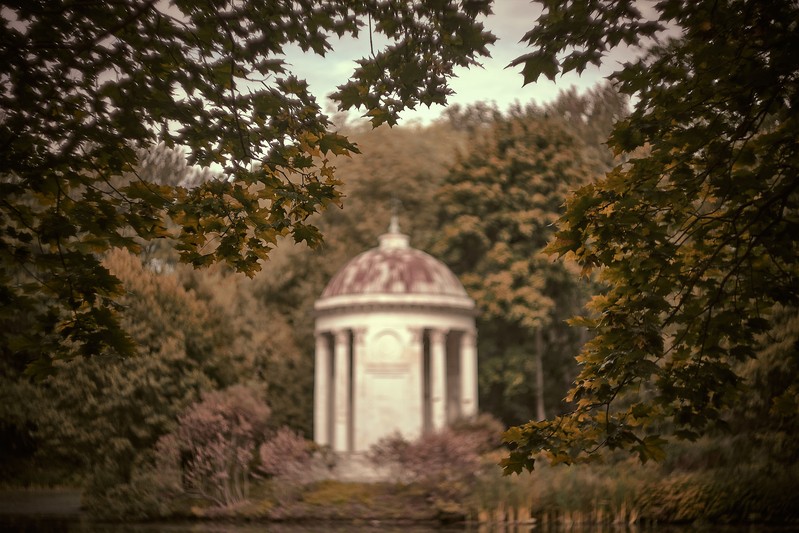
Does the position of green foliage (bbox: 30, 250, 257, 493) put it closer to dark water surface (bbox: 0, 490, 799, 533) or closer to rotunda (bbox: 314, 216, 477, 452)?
dark water surface (bbox: 0, 490, 799, 533)

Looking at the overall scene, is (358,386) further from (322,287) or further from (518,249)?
(518,249)

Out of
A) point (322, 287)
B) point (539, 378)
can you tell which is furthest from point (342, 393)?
point (539, 378)

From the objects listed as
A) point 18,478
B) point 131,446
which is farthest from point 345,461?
point 18,478

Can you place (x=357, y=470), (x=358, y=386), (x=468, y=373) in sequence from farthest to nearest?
(x=468, y=373)
(x=358, y=386)
(x=357, y=470)

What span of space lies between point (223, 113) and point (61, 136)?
1.44 m

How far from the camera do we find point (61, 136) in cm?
787

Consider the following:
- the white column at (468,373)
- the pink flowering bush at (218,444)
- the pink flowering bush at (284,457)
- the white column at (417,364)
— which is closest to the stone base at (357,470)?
the pink flowering bush at (284,457)

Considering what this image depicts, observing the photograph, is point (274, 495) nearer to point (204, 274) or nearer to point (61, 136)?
point (204, 274)

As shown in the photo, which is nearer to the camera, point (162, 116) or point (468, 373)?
point (162, 116)

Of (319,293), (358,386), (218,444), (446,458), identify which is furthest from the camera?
(319,293)

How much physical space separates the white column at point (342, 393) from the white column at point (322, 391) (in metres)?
0.75

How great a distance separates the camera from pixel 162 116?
819cm

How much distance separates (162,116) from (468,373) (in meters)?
20.9

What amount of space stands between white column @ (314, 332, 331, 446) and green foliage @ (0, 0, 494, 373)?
20.3 metres
